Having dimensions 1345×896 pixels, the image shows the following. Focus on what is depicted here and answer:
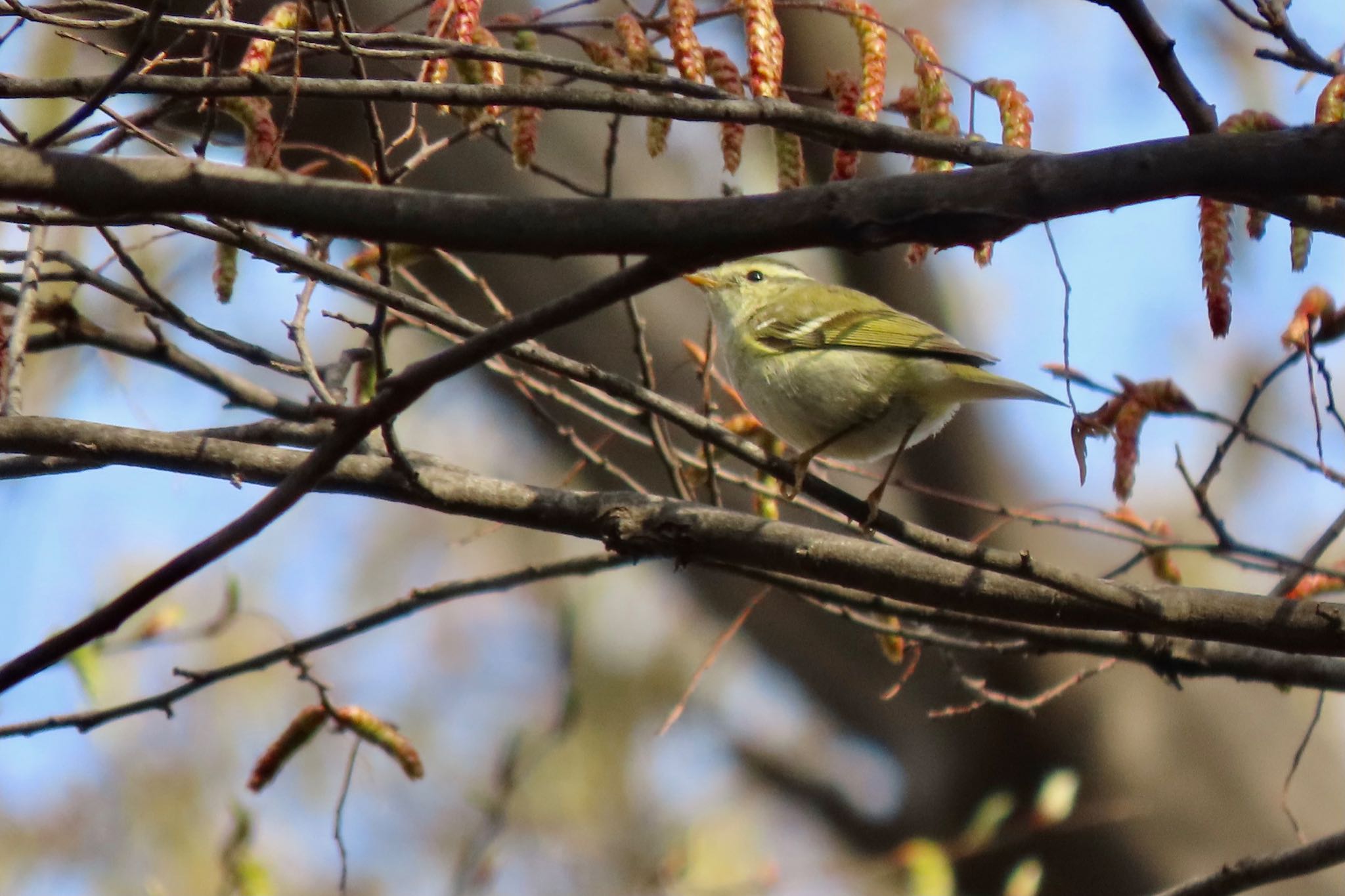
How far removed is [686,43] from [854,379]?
115 centimetres

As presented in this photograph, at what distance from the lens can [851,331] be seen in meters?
3.07

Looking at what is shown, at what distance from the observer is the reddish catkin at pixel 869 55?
2.03m

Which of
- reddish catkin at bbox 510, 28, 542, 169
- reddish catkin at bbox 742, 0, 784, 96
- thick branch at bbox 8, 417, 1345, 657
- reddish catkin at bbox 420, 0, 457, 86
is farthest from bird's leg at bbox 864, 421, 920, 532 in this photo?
reddish catkin at bbox 420, 0, 457, 86

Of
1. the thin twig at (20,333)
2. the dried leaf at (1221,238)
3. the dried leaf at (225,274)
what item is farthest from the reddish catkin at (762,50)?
the thin twig at (20,333)

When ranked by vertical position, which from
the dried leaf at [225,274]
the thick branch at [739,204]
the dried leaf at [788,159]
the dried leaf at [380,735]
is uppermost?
the dried leaf at [788,159]

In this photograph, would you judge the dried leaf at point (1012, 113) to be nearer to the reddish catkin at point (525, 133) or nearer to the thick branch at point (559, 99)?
the thick branch at point (559, 99)

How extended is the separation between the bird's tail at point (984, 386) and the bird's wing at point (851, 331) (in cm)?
4

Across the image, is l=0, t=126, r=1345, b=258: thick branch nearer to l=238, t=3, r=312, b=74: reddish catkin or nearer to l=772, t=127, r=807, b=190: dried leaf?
l=238, t=3, r=312, b=74: reddish catkin

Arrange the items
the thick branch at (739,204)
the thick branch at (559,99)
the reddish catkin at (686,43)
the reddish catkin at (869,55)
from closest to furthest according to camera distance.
Answer: 1. the thick branch at (739,204)
2. the thick branch at (559,99)
3. the reddish catkin at (686,43)
4. the reddish catkin at (869,55)

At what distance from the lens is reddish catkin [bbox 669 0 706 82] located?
6.26ft

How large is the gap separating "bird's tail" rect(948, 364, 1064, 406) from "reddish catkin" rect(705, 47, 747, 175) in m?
0.85

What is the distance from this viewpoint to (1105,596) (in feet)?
5.92

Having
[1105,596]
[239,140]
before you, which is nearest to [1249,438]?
[1105,596]

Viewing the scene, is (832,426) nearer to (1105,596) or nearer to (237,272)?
(1105,596)
